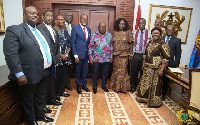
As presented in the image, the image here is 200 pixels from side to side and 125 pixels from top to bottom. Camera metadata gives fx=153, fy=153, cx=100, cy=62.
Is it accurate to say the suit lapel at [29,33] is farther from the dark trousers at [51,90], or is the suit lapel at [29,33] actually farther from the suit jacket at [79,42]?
the suit jacket at [79,42]

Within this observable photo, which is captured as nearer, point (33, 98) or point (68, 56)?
point (33, 98)

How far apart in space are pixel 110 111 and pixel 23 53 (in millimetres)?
1670

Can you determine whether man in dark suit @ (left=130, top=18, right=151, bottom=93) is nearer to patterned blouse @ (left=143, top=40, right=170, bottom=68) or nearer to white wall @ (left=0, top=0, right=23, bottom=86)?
patterned blouse @ (left=143, top=40, right=170, bottom=68)

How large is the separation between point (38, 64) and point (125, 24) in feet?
6.94

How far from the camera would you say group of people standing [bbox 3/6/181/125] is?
1767 mm

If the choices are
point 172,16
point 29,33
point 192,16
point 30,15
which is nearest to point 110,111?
point 29,33

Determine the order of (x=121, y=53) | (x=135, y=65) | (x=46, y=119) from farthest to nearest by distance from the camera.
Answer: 1. (x=135, y=65)
2. (x=121, y=53)
3. (x=46, y=119)

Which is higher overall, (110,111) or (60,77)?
(60,77)

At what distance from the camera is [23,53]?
1.75 meters

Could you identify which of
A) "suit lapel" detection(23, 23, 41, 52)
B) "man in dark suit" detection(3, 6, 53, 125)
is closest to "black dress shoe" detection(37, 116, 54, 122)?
"man in dark suit" detection(3, 6, 53, 125)

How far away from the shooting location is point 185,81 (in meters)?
2.22

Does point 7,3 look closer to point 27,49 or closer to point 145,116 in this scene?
point 27,49

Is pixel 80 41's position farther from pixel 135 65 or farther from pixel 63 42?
pixel 135 65

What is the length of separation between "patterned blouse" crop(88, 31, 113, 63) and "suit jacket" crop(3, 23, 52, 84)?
1.45m
